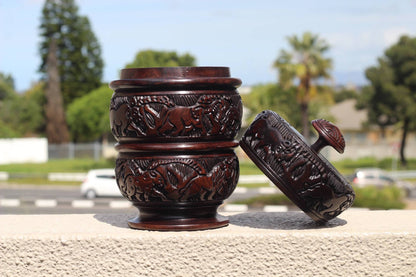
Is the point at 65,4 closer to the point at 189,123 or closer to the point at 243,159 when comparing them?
the point at 243,159

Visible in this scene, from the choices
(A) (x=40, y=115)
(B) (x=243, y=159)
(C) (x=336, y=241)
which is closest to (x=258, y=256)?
(C) (x=336, y=241)

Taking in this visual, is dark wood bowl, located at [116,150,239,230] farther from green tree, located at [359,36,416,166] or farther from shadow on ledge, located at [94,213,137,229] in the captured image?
green tree, located at [359,36,416,166]

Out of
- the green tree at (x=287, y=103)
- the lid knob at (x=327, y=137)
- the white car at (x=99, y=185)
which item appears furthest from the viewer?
the green tree at (x=287, y=103)

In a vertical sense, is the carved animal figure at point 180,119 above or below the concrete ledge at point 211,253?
above

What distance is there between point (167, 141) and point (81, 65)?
44.1 meters

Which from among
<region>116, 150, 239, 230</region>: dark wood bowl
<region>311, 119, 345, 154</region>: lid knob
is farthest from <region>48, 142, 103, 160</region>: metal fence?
<region>311, 119, 345, 154</region>: lid knob

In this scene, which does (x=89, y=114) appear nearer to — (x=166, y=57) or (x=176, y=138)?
(x=166, y=57)

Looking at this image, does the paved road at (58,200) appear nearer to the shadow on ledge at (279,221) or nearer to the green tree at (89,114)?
the shadow on ledge at (279,221)

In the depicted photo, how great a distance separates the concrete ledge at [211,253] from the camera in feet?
9.27

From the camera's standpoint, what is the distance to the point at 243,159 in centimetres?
3750

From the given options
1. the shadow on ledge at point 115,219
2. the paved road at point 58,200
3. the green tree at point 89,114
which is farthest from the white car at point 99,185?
Answer: the green tree at point 89,114

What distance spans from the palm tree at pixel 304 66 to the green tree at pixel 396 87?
3809mm

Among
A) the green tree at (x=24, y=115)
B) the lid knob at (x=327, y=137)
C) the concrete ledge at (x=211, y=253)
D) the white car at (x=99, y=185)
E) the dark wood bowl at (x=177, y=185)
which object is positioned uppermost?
the lid knob at (x=327, y=137)

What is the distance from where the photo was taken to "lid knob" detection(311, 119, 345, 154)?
2.96m
